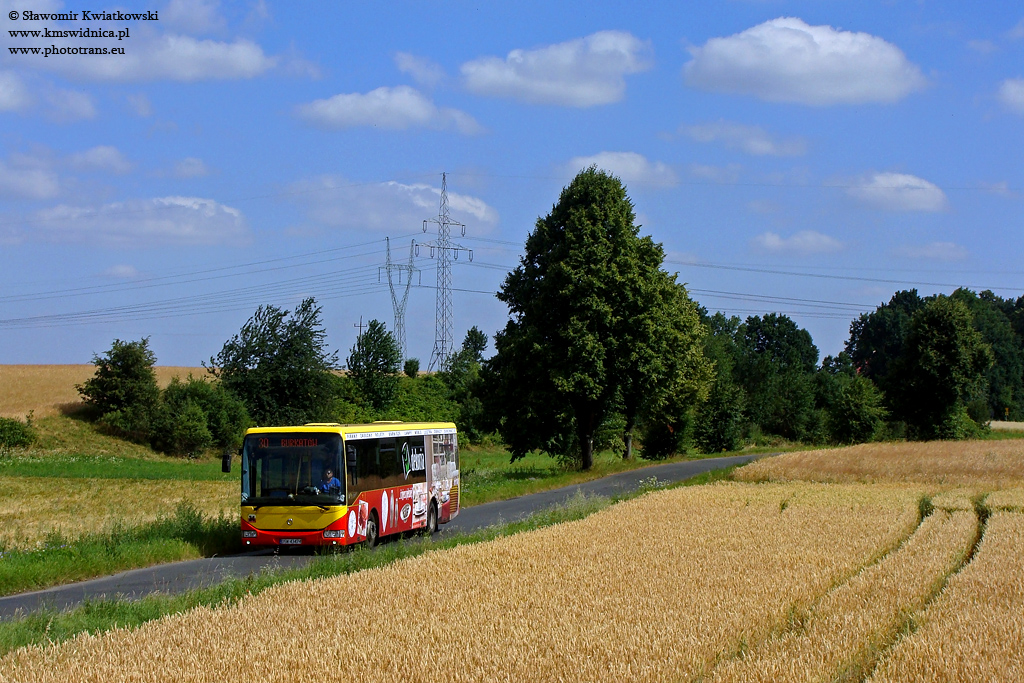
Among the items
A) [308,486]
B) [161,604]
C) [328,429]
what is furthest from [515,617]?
[328,429]

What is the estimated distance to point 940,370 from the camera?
6500 centimetres

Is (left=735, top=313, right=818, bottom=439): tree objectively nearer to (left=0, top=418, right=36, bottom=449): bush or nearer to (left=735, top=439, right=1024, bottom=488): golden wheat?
(left=735, top=439, right=1024, bottom=488): golden wheat

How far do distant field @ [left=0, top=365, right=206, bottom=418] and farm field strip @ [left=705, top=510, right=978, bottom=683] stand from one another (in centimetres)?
5375

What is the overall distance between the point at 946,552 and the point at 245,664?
10.8 m

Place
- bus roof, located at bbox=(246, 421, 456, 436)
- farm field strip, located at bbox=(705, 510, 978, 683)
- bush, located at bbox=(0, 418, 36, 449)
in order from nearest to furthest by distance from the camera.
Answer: farm field strip, located at bbox=(705, 510, 978, 683) < bus roof, located at bbox=(246, 421, 456, 436) < bush, located at bbox=(0, 418, 36, 449)

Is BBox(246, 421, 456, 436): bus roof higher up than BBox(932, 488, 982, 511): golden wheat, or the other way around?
BBox(246, 421, 456, 436): bus roof

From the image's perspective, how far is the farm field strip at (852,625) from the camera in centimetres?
725

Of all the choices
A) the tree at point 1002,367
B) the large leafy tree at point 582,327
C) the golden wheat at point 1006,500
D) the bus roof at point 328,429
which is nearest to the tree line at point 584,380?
the large leafy tree at point 582,327

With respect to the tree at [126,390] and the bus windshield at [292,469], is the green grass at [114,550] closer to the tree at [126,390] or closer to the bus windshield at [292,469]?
the bus windshield at [292,469]

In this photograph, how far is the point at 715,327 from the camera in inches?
5064

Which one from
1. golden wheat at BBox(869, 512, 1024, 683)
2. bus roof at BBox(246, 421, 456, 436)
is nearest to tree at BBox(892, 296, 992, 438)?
bus roof at BBox(246, 421, 456, 436)

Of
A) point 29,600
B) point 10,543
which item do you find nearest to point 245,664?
point 29,600

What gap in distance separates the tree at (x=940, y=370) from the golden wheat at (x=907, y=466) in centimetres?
1857

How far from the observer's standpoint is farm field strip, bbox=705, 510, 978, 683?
7.25m
